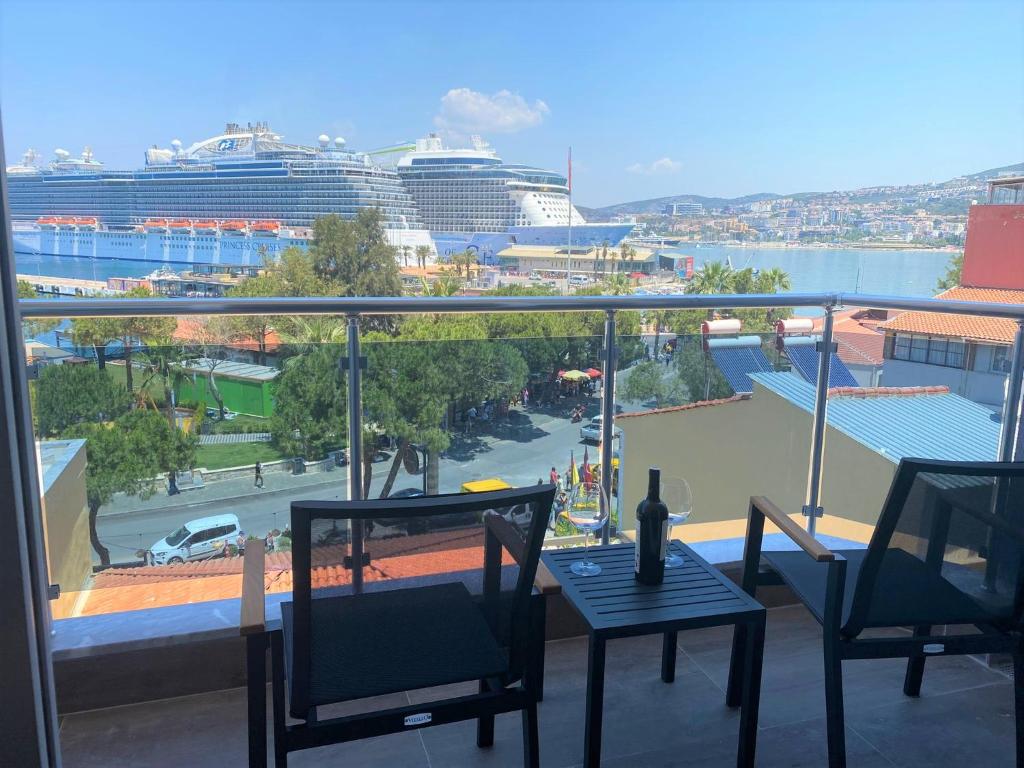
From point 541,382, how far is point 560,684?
99 cm

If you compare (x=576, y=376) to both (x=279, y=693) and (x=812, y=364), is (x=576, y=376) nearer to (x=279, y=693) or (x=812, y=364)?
(x=812, y=364)

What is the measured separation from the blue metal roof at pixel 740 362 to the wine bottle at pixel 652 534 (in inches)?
43.5

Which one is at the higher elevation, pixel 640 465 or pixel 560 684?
pixel 640 465

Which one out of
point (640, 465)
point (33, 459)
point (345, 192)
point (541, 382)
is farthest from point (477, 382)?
point (345, 192)

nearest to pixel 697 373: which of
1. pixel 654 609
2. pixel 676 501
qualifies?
pixel 676 501

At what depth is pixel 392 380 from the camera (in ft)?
8.45

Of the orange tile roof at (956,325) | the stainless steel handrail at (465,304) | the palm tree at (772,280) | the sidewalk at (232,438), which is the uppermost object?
the stainless steel handrail at (465,304)

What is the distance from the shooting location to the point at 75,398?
2305 mm

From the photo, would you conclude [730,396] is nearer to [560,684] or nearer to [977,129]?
[560,684]

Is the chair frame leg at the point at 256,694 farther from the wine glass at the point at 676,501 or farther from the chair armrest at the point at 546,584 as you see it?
the wine glass at the point at 676,501

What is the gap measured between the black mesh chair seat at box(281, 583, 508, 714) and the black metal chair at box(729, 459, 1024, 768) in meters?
0.83

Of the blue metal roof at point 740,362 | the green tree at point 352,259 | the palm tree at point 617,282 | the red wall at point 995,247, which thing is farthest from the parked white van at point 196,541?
the palm tree at point 617,282

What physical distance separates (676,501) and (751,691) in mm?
504

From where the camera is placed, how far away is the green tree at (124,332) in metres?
2.28
